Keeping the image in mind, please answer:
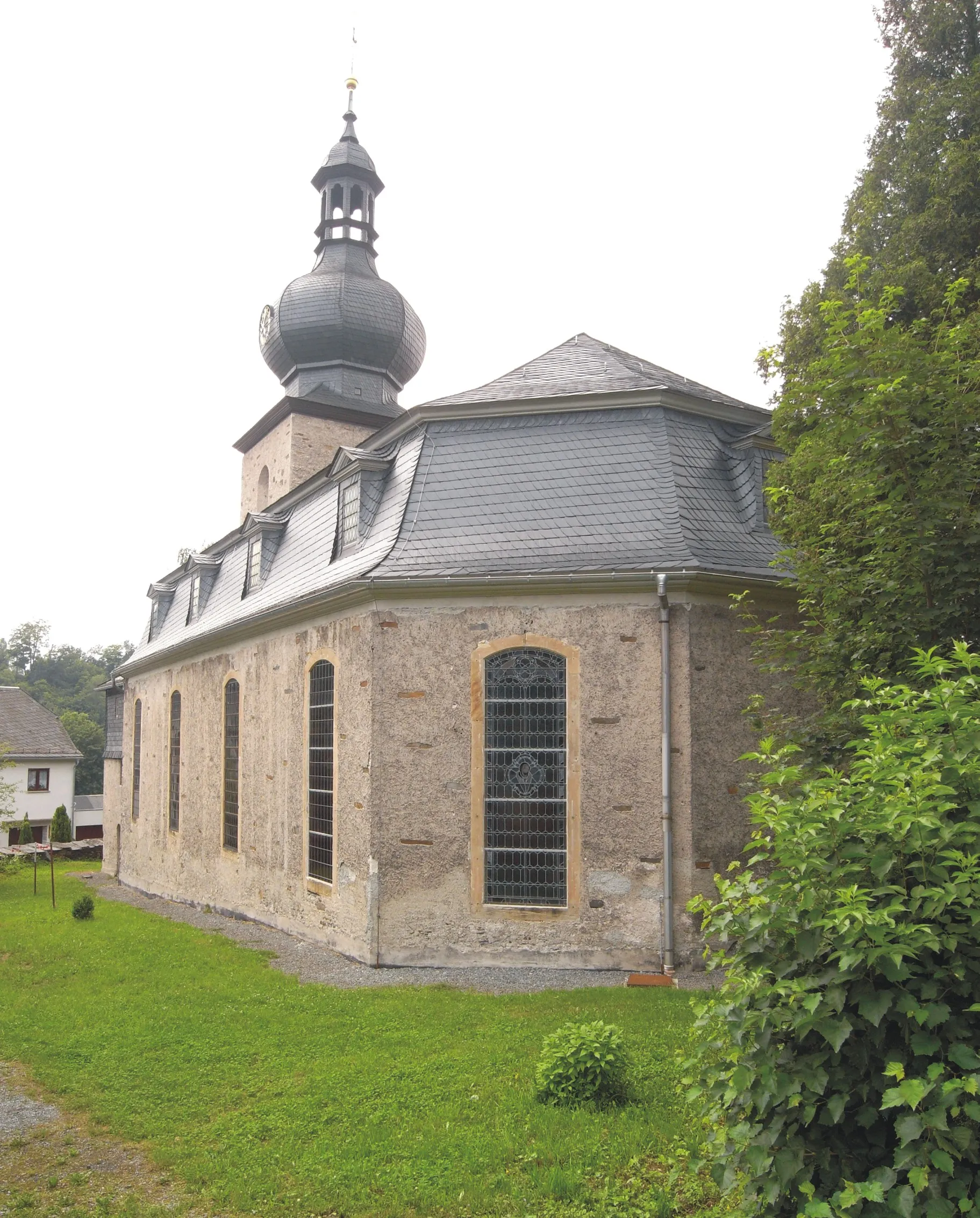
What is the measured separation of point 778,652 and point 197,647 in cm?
1261

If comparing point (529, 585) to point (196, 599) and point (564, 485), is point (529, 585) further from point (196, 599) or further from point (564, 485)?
point (196, 599)

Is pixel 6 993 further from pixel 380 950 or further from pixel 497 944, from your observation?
pixel 497 944

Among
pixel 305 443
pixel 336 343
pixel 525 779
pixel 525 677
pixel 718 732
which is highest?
pixel 336 343

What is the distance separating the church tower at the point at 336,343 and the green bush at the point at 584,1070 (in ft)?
54.5

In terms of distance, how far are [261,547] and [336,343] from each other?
309 inches

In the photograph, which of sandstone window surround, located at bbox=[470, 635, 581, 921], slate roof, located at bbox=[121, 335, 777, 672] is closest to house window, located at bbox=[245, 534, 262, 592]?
slate roof, located at bbox=[121, 335, 777, 672]

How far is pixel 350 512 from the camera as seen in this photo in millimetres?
13297

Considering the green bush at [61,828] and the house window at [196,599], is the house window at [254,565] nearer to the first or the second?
the house window at [196,599]

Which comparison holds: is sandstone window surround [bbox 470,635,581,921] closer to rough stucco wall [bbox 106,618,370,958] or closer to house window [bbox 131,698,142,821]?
rough stucco wall [bbox 106,618,370,958]

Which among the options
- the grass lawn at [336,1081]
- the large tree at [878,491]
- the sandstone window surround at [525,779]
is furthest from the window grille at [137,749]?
the large tree at [878,491]

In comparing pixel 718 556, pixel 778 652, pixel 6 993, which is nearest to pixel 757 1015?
pixel 778 652

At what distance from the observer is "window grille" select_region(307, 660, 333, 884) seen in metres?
12.2

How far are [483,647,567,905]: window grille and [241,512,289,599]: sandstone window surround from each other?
264 inches

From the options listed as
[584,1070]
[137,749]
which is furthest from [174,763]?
[584,1070]
